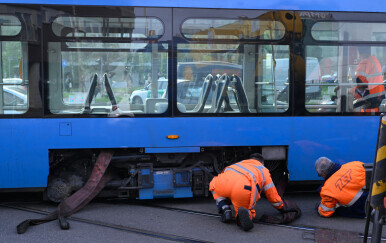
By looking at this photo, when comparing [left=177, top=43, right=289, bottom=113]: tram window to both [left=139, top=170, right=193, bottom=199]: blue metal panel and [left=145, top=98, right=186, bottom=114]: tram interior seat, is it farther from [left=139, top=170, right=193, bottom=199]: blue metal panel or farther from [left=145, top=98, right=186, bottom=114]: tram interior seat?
[left=139, top=170, right=193, bottom=199]: blue metal panel

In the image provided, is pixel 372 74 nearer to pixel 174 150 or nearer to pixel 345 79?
pixel 345 79

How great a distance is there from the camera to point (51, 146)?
20.3 ft

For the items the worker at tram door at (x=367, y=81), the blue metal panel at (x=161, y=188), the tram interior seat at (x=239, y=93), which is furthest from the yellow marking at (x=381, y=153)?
the blue metal panel at (x=161, y=188)

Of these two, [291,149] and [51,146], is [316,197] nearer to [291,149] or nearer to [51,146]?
[291,149]

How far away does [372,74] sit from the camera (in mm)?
6785

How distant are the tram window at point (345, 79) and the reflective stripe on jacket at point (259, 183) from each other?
1.34m

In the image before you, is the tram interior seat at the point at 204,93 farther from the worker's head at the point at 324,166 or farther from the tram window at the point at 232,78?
the worker's head at the point at 324,166

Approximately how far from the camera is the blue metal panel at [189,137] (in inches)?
242

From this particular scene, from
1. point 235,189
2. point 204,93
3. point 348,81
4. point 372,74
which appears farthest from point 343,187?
point 204,93

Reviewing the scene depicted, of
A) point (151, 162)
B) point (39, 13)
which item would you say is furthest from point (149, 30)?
point (151, 162)

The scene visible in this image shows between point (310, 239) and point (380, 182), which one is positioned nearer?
point (380, 182)

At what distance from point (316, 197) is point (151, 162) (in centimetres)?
250

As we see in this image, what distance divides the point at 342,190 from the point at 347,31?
227cm

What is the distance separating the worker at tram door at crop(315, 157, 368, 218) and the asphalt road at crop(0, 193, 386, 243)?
117 millimetres
